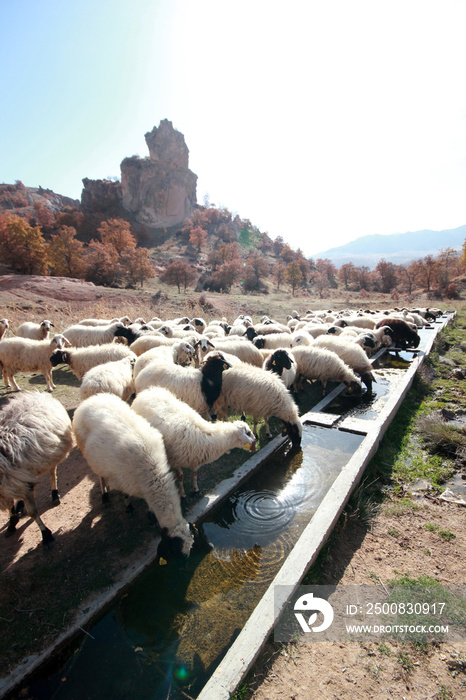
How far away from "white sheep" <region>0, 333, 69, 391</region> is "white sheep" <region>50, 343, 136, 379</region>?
103 centimetres

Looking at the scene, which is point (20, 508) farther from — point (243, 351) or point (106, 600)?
point (243, 351)

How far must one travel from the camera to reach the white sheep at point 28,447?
3707mm

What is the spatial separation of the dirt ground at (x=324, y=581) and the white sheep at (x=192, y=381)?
2.06m

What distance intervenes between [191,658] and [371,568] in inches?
88.2

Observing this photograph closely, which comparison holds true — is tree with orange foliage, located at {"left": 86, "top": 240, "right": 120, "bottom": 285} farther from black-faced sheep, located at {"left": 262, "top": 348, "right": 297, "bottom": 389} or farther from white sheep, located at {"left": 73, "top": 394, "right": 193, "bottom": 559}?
white sheep, located at {"left": 73, "top": 394, "right": 193, "bottom": 559}

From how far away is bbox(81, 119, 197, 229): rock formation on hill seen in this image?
247 feet

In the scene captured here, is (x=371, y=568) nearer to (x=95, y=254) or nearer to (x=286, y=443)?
(x=286, y=443)

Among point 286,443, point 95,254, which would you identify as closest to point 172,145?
point 95,254

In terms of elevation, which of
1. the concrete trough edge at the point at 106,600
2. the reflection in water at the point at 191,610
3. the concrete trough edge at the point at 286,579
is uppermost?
the concrete trough edge at the point at 286,579

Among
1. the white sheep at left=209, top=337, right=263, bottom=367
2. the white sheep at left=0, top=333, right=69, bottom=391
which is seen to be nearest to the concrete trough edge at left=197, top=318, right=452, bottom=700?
the white sheep at left=209, top=337, right=263, bottom=367

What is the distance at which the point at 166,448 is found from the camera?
4641 millimetres

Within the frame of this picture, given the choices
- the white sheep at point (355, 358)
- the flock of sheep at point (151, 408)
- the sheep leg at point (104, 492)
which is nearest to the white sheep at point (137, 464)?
the flock of sheep at point (151, 408)

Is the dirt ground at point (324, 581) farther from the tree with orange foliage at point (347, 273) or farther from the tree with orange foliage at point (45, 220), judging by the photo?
the tree with orange foliage at point (45, 220)

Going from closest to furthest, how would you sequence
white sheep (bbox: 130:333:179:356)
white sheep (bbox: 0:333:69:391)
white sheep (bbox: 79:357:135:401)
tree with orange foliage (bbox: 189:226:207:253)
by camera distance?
white sheep (bbox: 79:357:135:401) → white sheep (bbox: 0:333:69:391) → white sheep (bbox: 130:333:179:356) → tree with orange foliage (bbox: 189:226:207:253)
